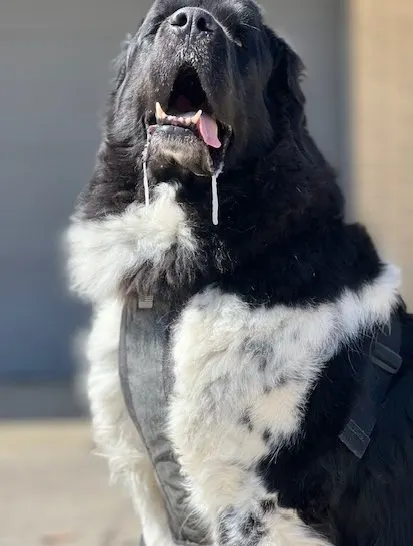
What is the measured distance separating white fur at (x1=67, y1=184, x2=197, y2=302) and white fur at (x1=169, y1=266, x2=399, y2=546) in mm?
227

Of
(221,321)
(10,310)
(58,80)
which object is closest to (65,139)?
(58,80)

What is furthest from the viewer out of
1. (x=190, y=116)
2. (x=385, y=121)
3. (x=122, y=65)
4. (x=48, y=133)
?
(x=48, y=133)

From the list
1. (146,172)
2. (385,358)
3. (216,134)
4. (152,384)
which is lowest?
(152,384)

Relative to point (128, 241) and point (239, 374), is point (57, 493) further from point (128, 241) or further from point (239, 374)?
point (239, 374)

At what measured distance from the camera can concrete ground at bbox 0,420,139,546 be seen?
359cm

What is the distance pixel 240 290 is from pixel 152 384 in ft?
1.10

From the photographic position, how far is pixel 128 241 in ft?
7.70

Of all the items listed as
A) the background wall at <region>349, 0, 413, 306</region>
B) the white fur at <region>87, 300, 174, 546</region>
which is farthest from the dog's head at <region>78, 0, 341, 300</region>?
the background wall at <region>349, 0, 413, 306</region>

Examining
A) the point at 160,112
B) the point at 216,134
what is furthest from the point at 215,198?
the point at 160,112

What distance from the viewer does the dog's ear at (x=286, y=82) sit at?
246cm

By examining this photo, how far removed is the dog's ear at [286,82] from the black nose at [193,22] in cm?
34

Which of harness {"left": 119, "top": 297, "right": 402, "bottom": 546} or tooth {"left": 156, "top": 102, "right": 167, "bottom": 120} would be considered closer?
harness {"left": 119, "top": 297, "right": 402, "bottom": 546}

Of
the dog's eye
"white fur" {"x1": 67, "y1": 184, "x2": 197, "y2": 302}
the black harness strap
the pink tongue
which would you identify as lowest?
the black harness strap

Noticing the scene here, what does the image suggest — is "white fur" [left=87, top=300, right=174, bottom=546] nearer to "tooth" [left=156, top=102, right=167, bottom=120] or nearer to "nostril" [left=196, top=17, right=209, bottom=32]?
"tooth" [left=156, top=102, right=167, bottom=120]
